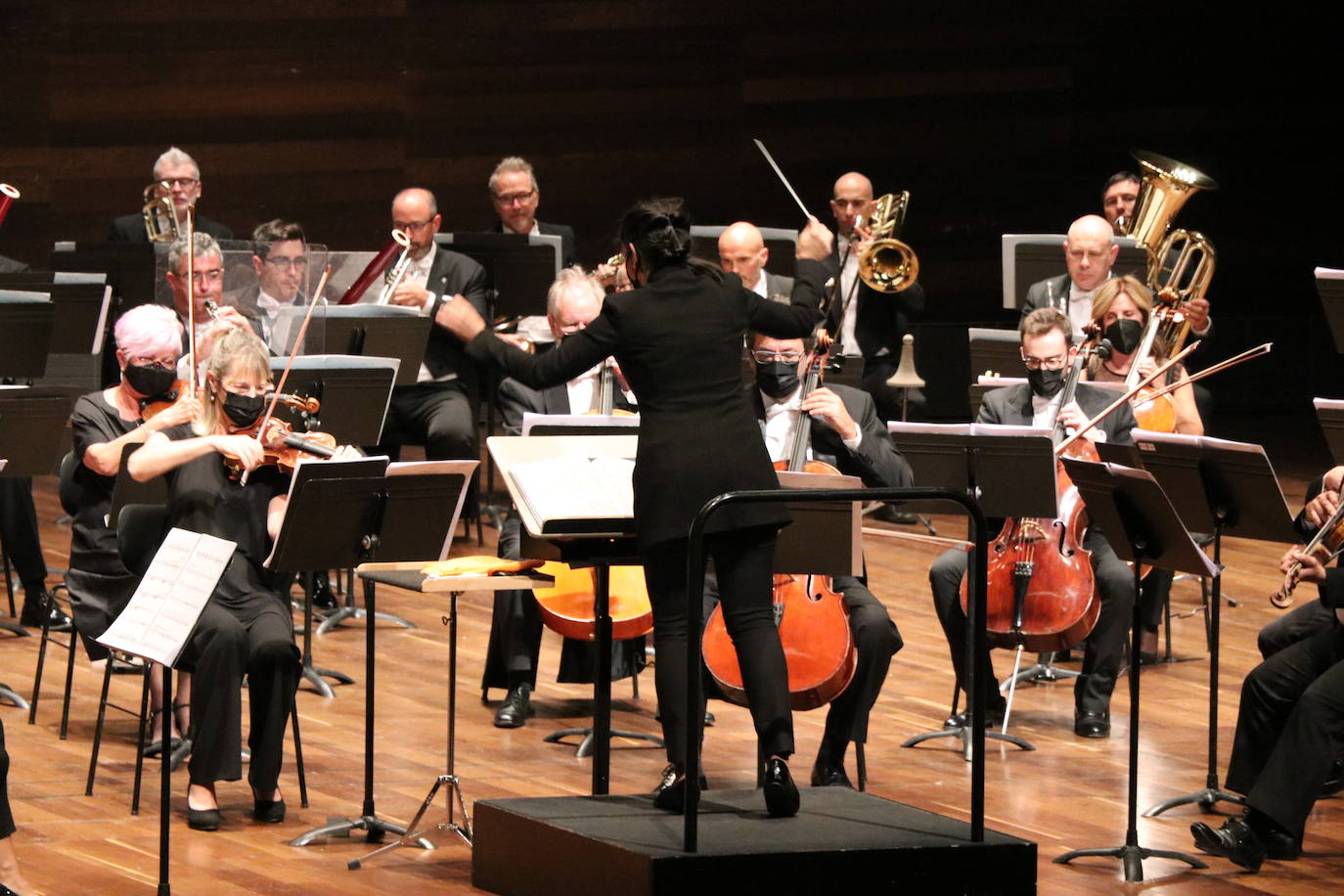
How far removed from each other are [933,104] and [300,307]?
485 cm

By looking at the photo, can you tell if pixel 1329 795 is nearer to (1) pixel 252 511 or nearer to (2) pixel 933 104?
(1) pixel 252 511

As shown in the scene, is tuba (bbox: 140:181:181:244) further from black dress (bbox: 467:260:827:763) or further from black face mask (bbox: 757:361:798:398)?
black dress (bbox: 467:260:827:763)

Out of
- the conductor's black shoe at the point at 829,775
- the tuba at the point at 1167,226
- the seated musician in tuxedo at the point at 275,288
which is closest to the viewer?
the conductor's black shoe at the point at 829,775

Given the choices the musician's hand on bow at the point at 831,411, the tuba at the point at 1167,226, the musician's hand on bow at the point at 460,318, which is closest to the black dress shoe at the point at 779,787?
the musician's hand on bow at the point at 460,318

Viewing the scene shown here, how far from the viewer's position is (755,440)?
3.77 metres

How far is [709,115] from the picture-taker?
382 inches

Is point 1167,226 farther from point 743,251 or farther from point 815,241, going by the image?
point 743,251

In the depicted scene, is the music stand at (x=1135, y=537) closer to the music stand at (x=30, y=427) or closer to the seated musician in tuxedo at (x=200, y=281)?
the seated musician in tuxedo at (x=200, y=281)

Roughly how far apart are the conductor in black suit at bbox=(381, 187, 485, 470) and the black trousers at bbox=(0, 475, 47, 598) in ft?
4.06

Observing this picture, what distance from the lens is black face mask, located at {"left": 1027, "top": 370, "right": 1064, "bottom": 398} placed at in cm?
546

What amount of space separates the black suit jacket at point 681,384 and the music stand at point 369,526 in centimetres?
50

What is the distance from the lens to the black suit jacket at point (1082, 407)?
5496mm

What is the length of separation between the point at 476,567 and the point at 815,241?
279cm

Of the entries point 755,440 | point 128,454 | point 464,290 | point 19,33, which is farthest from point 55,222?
point 755,440
